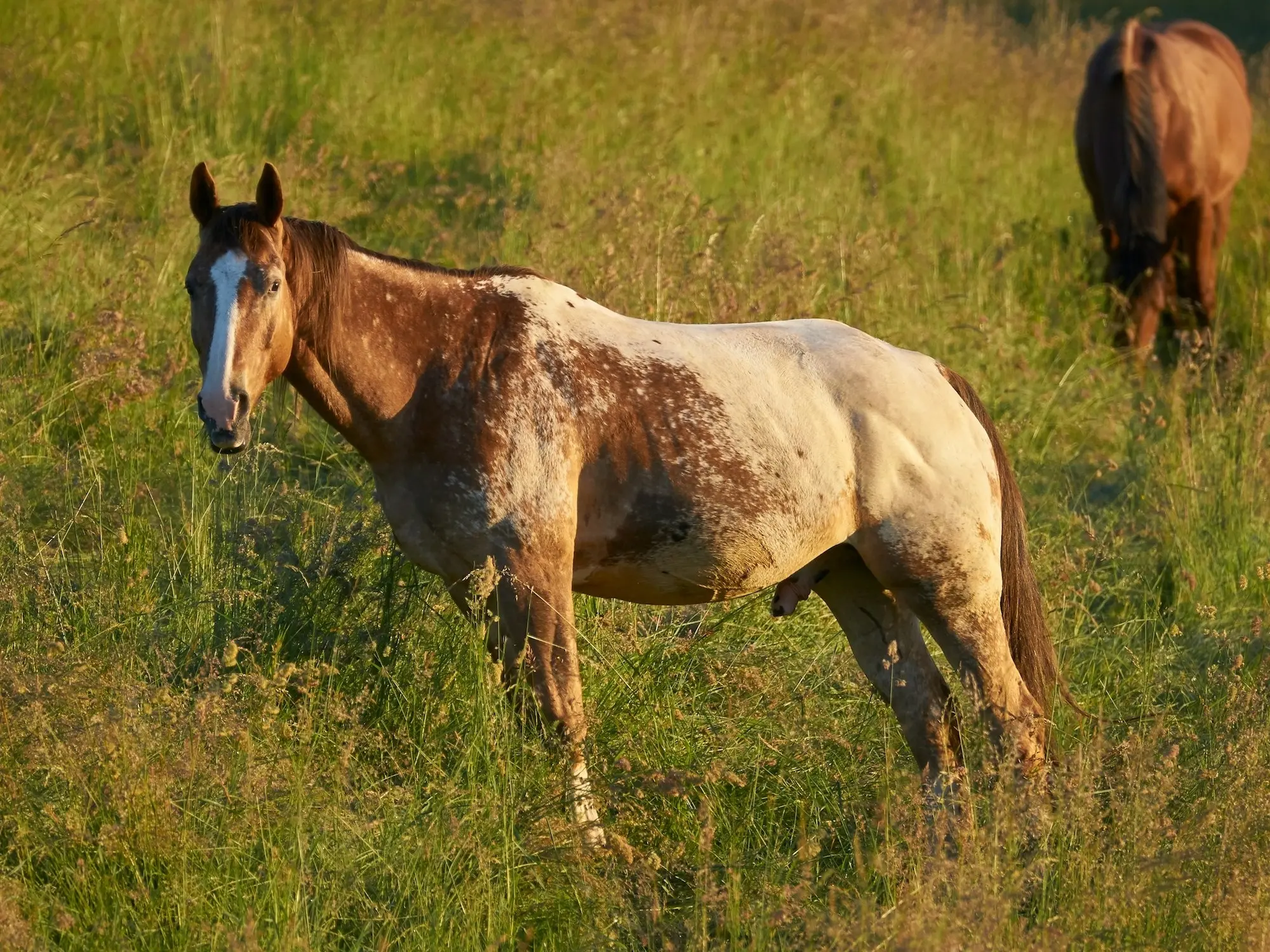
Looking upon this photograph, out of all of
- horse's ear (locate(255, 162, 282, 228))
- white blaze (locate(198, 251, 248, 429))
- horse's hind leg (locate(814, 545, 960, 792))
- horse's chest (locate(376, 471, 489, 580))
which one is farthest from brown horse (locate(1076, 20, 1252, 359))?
white blaze (locate(198, 251, 248, 429))

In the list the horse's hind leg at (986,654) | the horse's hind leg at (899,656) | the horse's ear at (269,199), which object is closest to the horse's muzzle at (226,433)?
the horse's ear at (269,199)

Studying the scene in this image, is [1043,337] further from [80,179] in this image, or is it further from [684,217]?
[80,179]

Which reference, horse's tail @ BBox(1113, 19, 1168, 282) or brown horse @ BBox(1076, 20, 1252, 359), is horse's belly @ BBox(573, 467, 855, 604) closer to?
brown horse @ BBox(1076, 20, 1252, 359)

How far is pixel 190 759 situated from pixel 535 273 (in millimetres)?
1648

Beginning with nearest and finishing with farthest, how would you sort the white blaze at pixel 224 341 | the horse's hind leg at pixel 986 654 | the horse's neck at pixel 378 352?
the white blaze at pixel 224 341 → the horse's neck at pixel 378 352 → the horse's hind leg at pixel 986 654

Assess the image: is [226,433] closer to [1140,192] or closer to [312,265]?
[312,265]

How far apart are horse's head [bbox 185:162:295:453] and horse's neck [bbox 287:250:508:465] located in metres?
0.15

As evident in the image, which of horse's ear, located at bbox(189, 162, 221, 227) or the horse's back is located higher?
horse's ear, located at bbox(189, 162, 221, 227)

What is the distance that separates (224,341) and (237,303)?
11cm

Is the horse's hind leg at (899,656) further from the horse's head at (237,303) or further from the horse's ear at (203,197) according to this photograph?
the horse's ear at (203,197)

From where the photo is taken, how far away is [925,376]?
436cm

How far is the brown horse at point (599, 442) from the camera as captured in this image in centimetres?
389

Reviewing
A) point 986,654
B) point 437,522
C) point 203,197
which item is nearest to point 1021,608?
point 986,654

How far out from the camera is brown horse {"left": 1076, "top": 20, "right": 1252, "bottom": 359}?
359 inches
